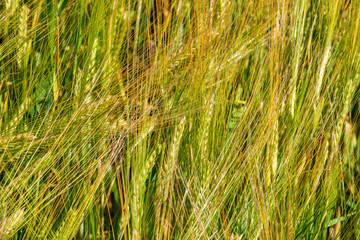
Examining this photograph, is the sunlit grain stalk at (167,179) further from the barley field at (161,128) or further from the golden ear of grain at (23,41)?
the golden ear of grain at (23,41)

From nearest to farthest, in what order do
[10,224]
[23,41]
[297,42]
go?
[10,224]
[23,41]
[297,42]

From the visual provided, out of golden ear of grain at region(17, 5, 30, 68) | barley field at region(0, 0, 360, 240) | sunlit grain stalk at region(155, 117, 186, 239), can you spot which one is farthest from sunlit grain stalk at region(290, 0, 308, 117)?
golden ear of grain at region(17, 5, 30, 68)

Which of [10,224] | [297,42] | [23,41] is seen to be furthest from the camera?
[297,42]

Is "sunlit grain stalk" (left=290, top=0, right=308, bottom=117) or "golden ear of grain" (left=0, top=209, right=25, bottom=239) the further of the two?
"sunlit grain stalk" (left=290, top=0, right=308, bottom=117)

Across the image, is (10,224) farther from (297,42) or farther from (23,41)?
(297,42)

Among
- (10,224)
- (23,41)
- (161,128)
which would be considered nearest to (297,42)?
(161,128)

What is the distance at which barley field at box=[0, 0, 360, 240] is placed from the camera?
661 millimetres

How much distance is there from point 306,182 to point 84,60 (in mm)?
492

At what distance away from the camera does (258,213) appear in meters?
0.70

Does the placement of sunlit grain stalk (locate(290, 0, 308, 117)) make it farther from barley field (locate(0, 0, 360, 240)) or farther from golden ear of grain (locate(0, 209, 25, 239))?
golden ear of grain (locate(0, 209, 25, 239))

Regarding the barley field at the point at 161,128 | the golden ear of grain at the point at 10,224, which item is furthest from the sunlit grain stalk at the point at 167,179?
the golden ear of grain at the point at 10,224

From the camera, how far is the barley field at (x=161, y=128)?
2.17 feet

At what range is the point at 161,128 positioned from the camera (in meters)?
0.72

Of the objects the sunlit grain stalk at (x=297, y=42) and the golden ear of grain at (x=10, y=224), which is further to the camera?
the sunlit grain stalk at (x=297, y=42)
